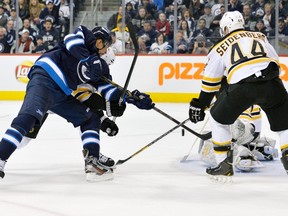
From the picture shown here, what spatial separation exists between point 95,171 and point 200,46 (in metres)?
5.06

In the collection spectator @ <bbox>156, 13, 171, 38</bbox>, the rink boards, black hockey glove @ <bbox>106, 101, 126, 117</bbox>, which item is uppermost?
black hockey glove @ <bbox>106, 101, 126, 117</bbox>

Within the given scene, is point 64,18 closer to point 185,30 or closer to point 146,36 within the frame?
point 146,36

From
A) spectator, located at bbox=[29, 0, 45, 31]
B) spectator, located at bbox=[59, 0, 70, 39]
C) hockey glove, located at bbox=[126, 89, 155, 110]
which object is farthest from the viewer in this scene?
spectator, located at bbox=[29, 0, 45, 31]

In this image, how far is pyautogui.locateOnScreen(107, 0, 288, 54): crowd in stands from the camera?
8.37 meters

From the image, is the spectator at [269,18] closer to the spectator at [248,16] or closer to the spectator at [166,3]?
the spectator at [248,16]

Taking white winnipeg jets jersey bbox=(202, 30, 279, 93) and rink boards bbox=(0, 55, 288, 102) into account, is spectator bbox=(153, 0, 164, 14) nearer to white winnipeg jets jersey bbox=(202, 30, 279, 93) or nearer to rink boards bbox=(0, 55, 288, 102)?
rink boards bbox=(0, 55, 288, 102)

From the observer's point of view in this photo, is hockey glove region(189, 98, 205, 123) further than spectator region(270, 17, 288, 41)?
No

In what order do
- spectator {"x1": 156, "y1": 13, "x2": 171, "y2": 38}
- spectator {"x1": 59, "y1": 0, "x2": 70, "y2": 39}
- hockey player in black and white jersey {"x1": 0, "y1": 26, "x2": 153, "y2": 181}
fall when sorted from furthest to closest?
spectator {"x1": 59, "y1": 0, "x2": 70, "y2": 39} → spectator {"x1": 156, "y1": 13, "x2": 171, "y2": 38} → hockey player in black and white jersey {"x1": 0, "y1": 26, "x2": 153, "y2": 181}

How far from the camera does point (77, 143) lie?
5.06 meters

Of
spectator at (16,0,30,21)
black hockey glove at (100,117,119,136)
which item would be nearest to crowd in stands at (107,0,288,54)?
spectator at (16,0,30,21)

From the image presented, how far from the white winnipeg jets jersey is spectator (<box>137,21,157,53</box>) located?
503cm

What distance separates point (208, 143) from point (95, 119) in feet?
2.78

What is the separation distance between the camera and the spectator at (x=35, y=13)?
9.04 meters

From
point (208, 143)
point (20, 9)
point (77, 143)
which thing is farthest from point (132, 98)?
point (20, 9)
